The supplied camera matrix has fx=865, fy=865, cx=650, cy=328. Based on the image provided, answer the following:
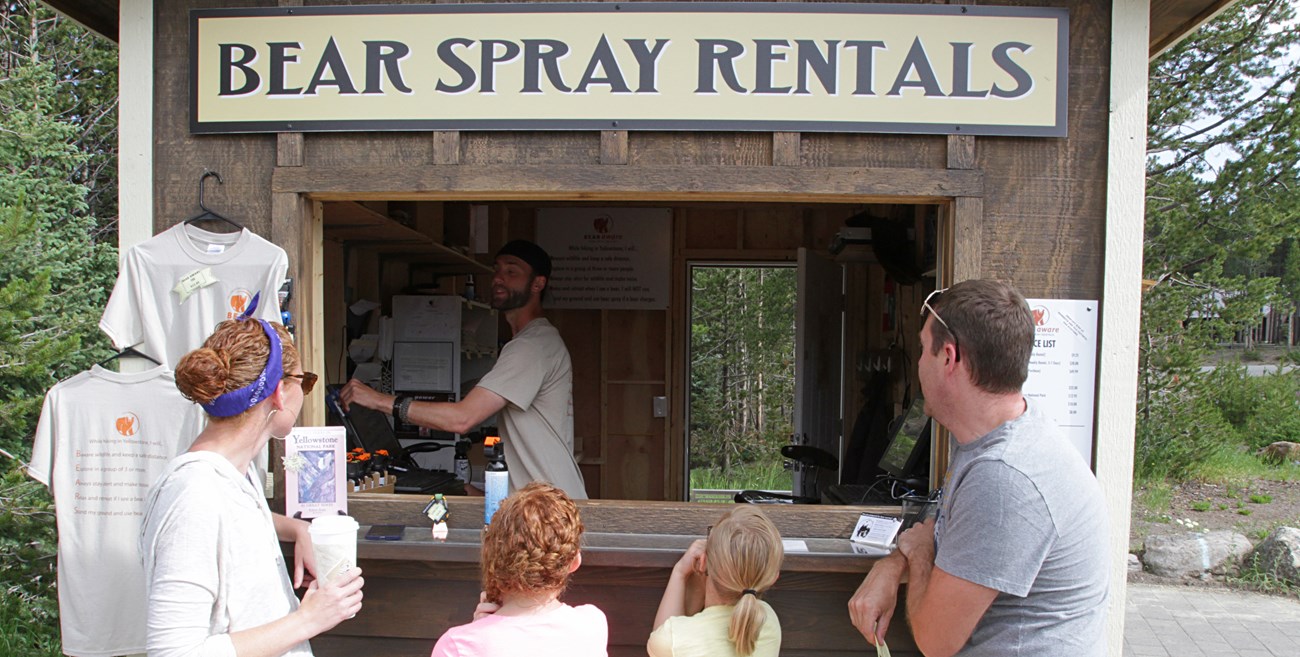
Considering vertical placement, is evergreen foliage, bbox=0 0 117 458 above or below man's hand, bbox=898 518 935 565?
above

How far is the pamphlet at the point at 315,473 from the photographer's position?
265 centimetres

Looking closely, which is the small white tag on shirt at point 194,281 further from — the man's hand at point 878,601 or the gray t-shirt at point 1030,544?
the gray t-shirt at point 1030,544

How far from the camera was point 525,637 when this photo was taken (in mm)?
1808

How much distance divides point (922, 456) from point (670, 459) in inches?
116

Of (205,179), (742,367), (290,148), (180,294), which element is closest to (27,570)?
(180,294)

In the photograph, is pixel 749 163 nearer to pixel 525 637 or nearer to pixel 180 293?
pixel 525 637

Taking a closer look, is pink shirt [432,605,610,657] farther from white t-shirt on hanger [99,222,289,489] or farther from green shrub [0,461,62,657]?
green shrub [0,461,62,657]

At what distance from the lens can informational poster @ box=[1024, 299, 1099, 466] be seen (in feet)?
8.77

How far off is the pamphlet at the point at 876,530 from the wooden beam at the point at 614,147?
Answer: 133 cm

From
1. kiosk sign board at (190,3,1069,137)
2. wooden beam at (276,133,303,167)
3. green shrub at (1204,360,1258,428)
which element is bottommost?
green shrub at (1204,360,1258,428)

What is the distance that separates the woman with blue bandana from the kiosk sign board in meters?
1.15

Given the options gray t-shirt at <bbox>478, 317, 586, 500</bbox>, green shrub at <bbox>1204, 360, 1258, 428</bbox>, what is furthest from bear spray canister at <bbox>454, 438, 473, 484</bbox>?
green shrub at <bbox>1204, 360, 1258, 428</bbox>

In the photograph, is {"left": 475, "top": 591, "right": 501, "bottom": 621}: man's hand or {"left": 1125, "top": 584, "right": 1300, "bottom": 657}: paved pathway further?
{"left": 1125, "top": 584, "right": 1300, "bottom": 657}: paved pathway

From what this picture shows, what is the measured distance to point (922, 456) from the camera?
3.51 metres
